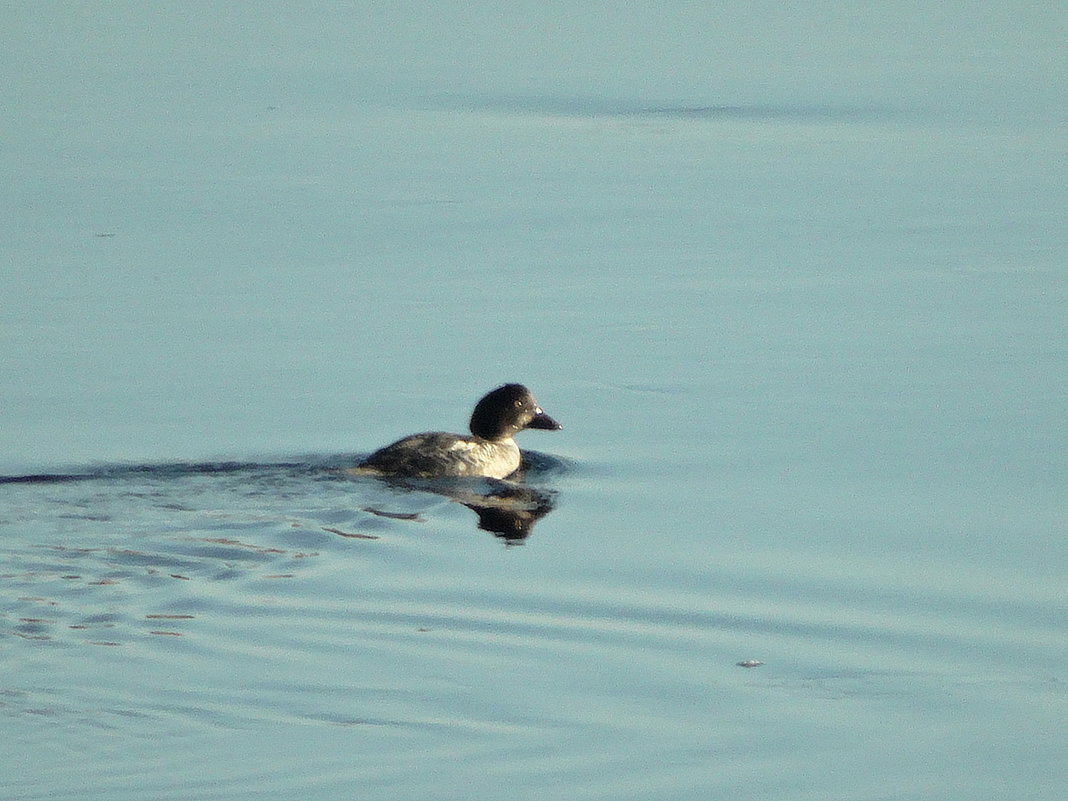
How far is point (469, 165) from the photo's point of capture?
18.0 metres

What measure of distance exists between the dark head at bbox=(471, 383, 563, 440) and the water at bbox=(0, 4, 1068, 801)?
0.79ft

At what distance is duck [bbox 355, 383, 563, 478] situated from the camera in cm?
1181

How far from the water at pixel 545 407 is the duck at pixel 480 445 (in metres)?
0.21

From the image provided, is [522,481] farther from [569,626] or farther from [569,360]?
[569,626]

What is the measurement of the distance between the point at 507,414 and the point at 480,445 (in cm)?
24

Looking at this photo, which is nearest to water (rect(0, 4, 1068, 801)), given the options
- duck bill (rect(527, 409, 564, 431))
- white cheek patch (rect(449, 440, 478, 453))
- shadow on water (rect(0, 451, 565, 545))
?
shadow on water (rect(0, 451, 565, 545))

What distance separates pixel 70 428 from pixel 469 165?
6.52 metres

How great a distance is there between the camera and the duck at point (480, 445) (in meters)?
11.8

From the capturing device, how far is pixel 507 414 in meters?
12.5

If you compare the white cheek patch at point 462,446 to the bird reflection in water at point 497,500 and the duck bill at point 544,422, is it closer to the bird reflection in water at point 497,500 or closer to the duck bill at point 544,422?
the bird reflection in water at point 497,500

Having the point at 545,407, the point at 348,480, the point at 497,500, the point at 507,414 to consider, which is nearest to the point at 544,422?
the point at 507,414

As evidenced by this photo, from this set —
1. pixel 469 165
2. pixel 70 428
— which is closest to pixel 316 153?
pixel 469 165

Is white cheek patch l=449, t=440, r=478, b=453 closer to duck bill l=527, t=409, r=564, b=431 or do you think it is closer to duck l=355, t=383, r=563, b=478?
duck l=355, t=383, r=563, b=478

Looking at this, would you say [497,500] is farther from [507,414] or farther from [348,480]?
[348,480]
